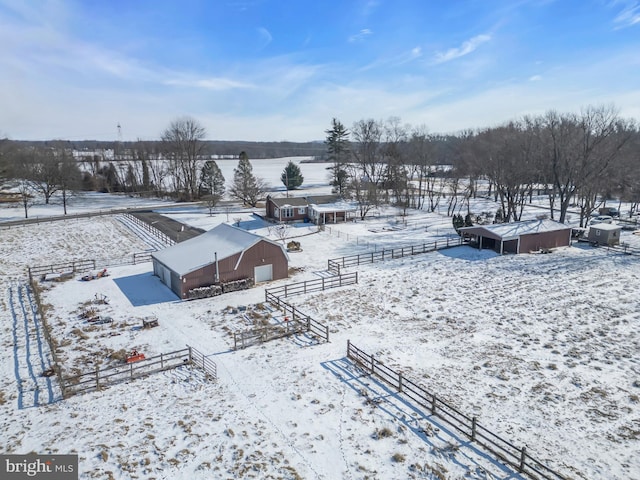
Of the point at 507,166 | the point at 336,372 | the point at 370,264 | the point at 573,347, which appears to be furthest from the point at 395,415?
the point at 507,166

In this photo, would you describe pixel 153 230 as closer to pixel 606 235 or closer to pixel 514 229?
pixel 514 229

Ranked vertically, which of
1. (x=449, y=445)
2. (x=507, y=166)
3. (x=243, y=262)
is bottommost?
(x=449, y=445)

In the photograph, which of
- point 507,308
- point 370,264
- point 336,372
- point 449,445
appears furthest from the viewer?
point 370,264

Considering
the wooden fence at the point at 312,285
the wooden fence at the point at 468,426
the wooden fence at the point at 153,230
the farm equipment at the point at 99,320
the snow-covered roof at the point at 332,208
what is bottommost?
the wooden fence at the point at 468,426

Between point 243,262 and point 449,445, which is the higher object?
point 243,262

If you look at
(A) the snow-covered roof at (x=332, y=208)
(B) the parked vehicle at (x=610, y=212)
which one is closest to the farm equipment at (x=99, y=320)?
(A) the snow-covered roof at (x=332, y=208)

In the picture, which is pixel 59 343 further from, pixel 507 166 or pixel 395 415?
pixel 507 166

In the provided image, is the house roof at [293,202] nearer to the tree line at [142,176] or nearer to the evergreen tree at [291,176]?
the tree line at [142,176]
